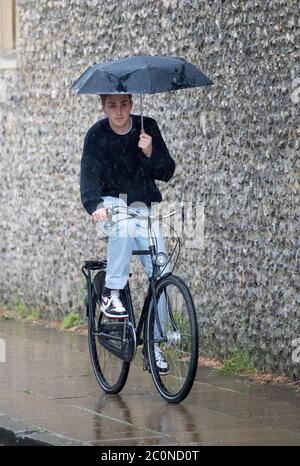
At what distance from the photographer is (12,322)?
1264cm

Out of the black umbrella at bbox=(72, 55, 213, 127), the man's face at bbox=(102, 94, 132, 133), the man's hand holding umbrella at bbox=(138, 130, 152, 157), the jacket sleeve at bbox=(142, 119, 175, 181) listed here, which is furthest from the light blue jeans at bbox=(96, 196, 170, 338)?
the black umbrella at bbox=(72, 55, 213, 127)

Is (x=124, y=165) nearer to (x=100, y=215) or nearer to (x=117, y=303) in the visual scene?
(x=100, y=215)

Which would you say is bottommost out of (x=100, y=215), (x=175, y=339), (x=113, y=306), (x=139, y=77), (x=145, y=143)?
(x=175, y=339)

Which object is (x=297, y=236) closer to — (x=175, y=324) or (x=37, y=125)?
(x=175, y=324)

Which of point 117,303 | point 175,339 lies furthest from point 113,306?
point 175,339

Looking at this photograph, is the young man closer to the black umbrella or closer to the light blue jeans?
the light blue jeans

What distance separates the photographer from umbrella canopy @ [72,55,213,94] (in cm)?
785

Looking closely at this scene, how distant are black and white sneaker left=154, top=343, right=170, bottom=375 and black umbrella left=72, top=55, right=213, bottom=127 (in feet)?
5.42

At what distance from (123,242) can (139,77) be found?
1.07 meters

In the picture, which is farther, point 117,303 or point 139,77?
point 117,303

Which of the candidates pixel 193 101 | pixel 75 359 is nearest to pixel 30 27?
pixel 193 101

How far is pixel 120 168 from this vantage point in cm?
816

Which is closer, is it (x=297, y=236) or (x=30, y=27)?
(x=297, y=236)
